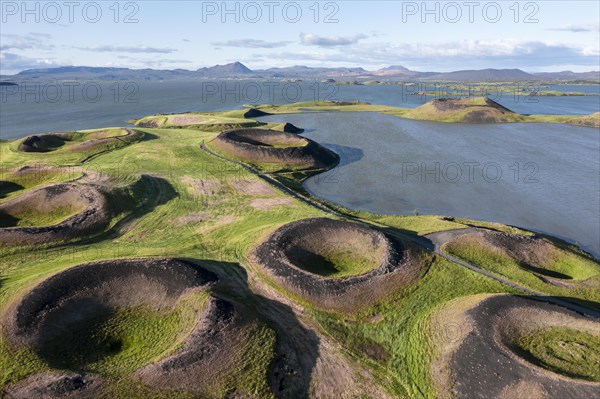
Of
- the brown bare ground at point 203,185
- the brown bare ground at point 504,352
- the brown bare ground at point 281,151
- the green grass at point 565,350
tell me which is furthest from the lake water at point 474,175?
the green grass at point 565,350

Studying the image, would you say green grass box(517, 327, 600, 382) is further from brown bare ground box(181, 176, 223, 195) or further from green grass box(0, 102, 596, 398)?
brown bare ground box(181, 176, 223, 195)

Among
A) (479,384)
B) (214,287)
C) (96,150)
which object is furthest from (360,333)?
(96,150)

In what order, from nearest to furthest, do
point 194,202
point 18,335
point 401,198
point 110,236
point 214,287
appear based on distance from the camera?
point 18,335, point 214,287, point 110,236, point 194,202, point 401,198

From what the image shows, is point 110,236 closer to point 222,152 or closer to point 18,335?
point 18,335

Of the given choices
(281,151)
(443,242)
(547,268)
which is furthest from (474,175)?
(443,242)

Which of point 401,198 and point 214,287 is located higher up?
point 401,198

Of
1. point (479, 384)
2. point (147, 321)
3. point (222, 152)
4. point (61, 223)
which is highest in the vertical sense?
point (222, 152)

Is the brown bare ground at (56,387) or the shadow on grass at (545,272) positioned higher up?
the shadow on grass at (545,272)

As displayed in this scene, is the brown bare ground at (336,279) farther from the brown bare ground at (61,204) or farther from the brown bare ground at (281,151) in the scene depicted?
the brown bare ground at (281,151)
